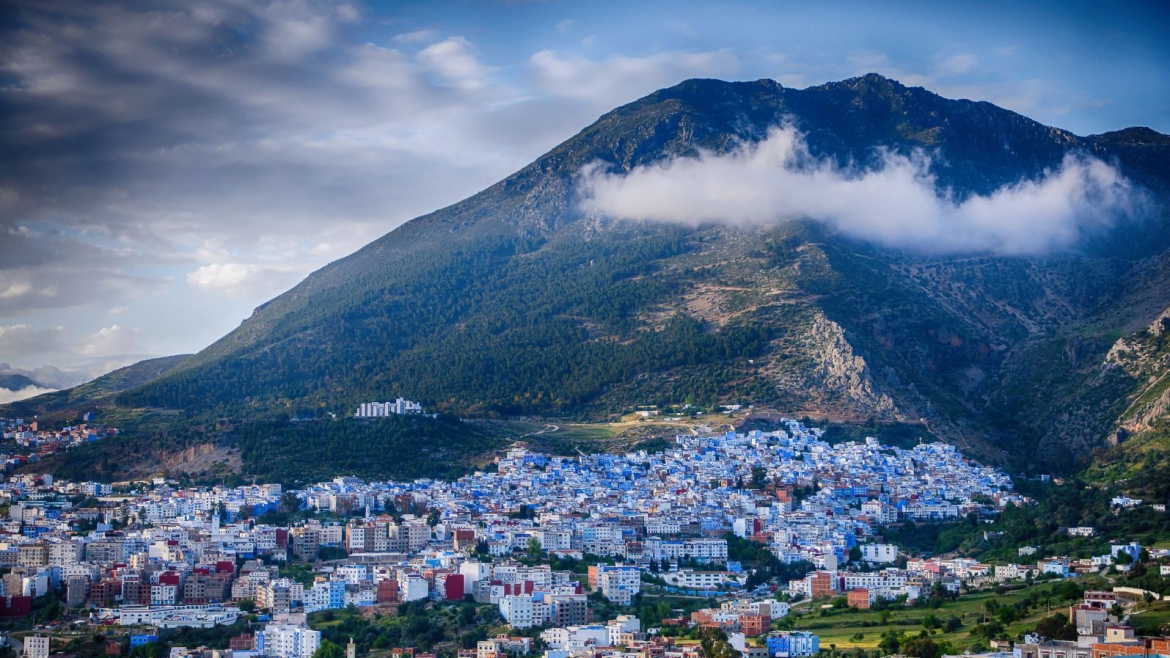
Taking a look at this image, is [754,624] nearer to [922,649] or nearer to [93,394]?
[922,649]

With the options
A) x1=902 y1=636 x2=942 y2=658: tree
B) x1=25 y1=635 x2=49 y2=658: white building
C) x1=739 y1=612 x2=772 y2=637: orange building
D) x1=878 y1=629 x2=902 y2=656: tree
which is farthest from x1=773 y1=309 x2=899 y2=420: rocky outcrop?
x1=25 y1=635 x2=49 y2=658: white building

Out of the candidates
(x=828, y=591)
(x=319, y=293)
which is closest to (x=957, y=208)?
(x=319, y=293)

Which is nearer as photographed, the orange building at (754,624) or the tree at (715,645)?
the tree at (715,645)

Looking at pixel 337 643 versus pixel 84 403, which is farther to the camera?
pixel 84 403

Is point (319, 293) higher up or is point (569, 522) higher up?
point (319, 293)

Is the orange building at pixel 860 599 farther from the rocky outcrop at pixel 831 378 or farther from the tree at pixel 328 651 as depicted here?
the rocky outcrop at pixel 831 378

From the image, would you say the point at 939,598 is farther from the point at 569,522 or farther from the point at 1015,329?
the point at 1015,329

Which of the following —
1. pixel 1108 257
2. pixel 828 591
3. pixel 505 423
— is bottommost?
pixel 828 591

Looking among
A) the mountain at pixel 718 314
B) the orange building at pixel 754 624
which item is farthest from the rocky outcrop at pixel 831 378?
the orange building at pixel 754 624
